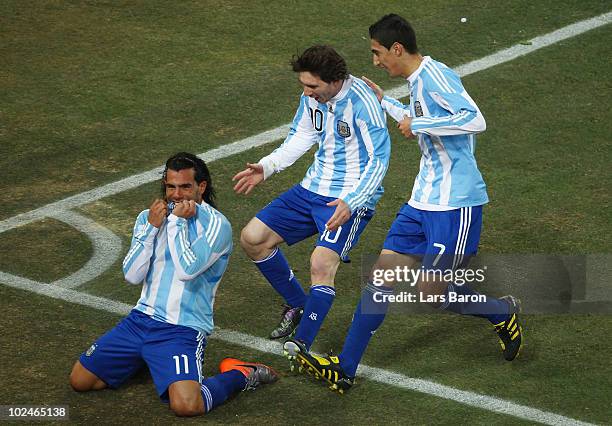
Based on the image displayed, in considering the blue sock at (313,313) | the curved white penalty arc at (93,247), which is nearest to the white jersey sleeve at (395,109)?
the blue sock at (313,313)

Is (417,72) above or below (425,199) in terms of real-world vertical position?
above

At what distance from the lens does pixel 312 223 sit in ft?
28.3

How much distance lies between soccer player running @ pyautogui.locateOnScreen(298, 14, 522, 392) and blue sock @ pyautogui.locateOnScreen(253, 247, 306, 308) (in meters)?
0.88

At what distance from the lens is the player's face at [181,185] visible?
7727 mm

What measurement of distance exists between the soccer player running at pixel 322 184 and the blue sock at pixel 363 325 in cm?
33

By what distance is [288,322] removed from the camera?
8.59 metres

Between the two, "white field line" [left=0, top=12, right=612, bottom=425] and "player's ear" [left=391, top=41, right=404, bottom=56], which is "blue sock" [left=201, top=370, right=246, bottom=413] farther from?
"player's ear" [left=391, top=41, right=404, bottom=56]

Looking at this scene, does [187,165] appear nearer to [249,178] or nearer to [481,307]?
[249,178]

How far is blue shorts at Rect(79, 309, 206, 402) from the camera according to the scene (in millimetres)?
7582

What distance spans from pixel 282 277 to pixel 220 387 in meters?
1.26

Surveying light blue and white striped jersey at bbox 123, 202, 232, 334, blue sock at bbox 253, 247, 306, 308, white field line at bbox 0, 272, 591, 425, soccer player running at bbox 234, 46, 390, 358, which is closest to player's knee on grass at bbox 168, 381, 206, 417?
light blue and white striped jersey at bbox 123, 202, 232, 334

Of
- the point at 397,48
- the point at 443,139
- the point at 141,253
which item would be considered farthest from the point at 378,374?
the point at 397,48

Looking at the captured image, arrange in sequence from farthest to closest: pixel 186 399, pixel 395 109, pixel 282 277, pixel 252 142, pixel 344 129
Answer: pixel 252 142, pixel 282 277, pixel 344 129, pixel 395 109, pixel 186 399

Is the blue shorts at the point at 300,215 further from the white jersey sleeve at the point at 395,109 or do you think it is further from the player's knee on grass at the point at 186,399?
the player's knee on grass at the point at 186,399
